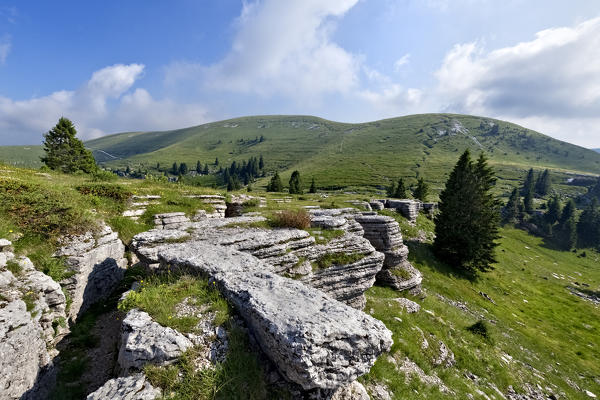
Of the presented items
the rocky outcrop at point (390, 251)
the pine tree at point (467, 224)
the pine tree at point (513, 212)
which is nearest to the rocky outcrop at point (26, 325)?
the rocky outcrop at point (390, 251)

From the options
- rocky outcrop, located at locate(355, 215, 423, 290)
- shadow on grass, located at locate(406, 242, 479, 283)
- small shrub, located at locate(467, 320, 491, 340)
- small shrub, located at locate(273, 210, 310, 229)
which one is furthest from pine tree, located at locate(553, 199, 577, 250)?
small shrub, located at locate(273, 210, 310, 229)

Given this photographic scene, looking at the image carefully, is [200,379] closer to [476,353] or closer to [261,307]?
[261,307]

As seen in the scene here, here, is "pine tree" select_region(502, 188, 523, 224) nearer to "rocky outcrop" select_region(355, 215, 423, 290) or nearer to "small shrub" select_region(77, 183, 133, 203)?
"rocky outcrop" select_region(355, 215, 423, 290)

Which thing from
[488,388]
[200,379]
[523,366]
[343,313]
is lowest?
[523,366]

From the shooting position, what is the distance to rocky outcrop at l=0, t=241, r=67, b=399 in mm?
6535

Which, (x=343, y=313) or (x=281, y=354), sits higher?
(x=343, y=313)

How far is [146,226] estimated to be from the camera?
59.4 feet

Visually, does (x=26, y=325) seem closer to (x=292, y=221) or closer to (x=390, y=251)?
(x=292, y=221)

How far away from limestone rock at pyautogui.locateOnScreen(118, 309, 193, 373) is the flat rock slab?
6.75 ft

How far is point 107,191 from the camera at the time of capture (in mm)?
18938

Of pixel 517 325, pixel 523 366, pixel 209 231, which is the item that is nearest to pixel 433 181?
pixel 517 325

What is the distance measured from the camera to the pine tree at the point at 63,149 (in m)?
51.1

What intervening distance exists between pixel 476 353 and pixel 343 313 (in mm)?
14853

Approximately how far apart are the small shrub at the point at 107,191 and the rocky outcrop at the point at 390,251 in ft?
66.0
